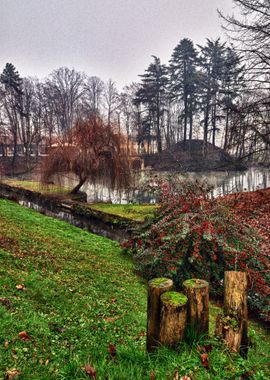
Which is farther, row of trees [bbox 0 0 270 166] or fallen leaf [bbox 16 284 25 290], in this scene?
row of trees [bbox 0 0 270 166]

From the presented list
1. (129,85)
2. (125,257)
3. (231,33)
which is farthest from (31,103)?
(125,257)

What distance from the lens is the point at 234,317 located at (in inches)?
79.8

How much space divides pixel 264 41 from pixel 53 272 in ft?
32.1

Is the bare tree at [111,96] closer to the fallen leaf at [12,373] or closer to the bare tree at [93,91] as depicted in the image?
the bare tree at [93,91]

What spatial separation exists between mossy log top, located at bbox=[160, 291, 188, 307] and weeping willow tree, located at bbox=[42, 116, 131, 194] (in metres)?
13.2

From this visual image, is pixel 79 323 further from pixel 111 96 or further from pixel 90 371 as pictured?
pixel 111 96

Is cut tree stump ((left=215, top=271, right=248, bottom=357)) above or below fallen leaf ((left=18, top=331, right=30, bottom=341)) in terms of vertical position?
above

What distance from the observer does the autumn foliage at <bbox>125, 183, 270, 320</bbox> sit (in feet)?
15.0

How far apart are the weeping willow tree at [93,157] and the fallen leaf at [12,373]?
13.2m

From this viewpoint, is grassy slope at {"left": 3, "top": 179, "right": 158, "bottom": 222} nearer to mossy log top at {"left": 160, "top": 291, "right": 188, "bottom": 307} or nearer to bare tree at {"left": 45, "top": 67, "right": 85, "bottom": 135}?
mossy log top at {"left": 160, "top": 291, "right": 188, "bottom": 307}

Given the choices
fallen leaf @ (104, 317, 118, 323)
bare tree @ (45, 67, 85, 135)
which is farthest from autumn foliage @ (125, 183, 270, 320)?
bare tree @ (45, 67, 85, 135)

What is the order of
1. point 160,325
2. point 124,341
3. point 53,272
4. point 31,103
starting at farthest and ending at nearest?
point 31,103
point 53,272
point 124,341
point 160,325

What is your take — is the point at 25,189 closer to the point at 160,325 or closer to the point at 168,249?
the point at 168,249

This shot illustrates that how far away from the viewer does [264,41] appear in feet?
28.8
